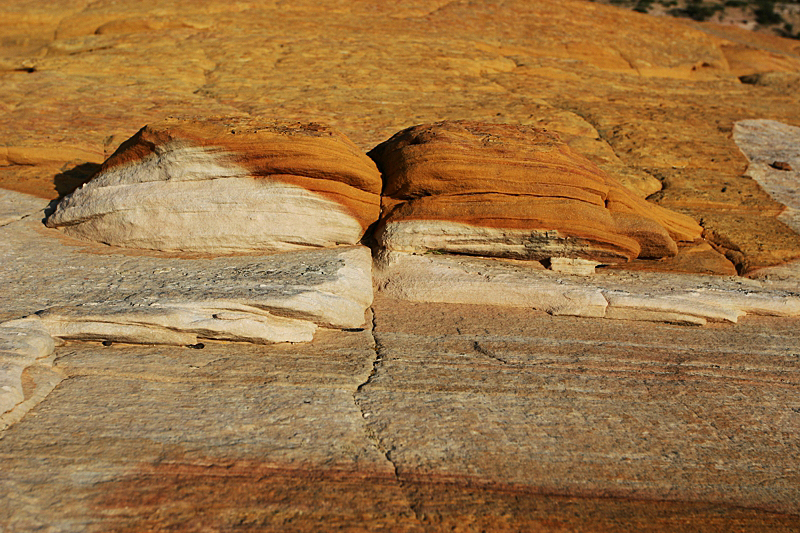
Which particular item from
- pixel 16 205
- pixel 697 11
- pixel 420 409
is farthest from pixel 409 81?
pixel 697 11

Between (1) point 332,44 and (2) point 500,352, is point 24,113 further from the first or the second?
(2) point 500,352

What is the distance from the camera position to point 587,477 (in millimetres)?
3201

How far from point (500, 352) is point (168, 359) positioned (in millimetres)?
2072

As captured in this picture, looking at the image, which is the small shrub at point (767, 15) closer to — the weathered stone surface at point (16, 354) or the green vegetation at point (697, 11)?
the green vegetation at point (697, 11)

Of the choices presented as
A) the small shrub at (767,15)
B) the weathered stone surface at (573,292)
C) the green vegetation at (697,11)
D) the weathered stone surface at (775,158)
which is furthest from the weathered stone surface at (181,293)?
the small shrub at (767,15)

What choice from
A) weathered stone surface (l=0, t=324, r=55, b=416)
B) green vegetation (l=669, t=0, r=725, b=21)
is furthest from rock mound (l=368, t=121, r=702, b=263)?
green vegetation (l=669, t=0, r=725, b=21)

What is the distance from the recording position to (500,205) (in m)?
5.60

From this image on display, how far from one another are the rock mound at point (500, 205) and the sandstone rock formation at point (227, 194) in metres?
0.47

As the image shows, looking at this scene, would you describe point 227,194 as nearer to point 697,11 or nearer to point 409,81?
point 409,81

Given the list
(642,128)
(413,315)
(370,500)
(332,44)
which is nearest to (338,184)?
(413,315)

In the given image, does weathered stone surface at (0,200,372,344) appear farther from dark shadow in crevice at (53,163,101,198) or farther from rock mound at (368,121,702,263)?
dark shadow in crevice at (53,163,101,198)

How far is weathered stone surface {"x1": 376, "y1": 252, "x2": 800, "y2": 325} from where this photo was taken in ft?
16.8

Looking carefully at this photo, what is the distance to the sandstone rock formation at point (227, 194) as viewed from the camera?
5.48 metres

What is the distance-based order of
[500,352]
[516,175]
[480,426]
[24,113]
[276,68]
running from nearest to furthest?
[480,426]
[500,352]
[516,175]
[24,113]
[276,68]
